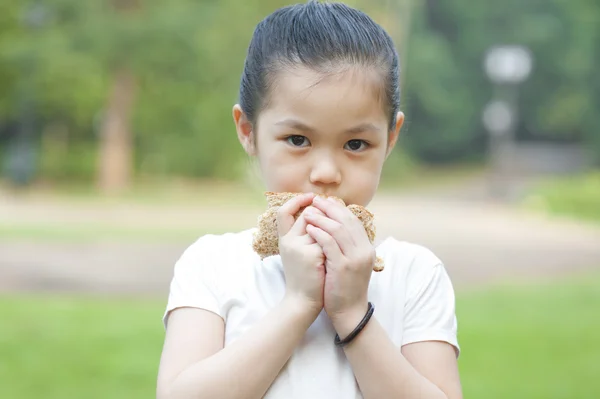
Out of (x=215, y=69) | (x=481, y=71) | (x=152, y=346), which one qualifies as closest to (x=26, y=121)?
(x=215, y=69)

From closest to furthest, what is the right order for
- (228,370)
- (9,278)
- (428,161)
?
1. (228,370)
2. (9,278)
3. (428,161)

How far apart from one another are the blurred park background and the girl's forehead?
753mm

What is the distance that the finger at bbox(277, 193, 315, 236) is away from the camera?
128cm

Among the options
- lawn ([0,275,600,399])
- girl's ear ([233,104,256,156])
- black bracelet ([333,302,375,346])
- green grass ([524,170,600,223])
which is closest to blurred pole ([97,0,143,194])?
green grass ([524,170,600,223])

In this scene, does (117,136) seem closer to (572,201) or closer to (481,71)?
(572,201)

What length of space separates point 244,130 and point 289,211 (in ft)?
0.80

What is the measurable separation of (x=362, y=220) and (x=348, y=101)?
0.58 ft

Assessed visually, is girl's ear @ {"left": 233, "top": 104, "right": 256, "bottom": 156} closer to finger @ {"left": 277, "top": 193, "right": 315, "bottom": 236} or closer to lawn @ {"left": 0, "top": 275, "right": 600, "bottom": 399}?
finger @ {"left": 277, "top": 193, "right": 315, "bottom": 236}

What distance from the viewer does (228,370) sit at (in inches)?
48.1

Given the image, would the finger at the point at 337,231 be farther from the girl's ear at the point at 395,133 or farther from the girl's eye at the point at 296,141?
the girl's ear at the point at 395,133

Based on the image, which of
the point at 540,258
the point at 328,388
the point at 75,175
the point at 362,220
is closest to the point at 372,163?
the point at 362,220

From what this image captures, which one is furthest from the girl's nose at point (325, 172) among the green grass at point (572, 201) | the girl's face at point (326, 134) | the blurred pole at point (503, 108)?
the blurred pole at point (503, 108)

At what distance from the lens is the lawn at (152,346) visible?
14.8ft

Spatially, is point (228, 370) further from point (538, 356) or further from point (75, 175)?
point (75, 175)
